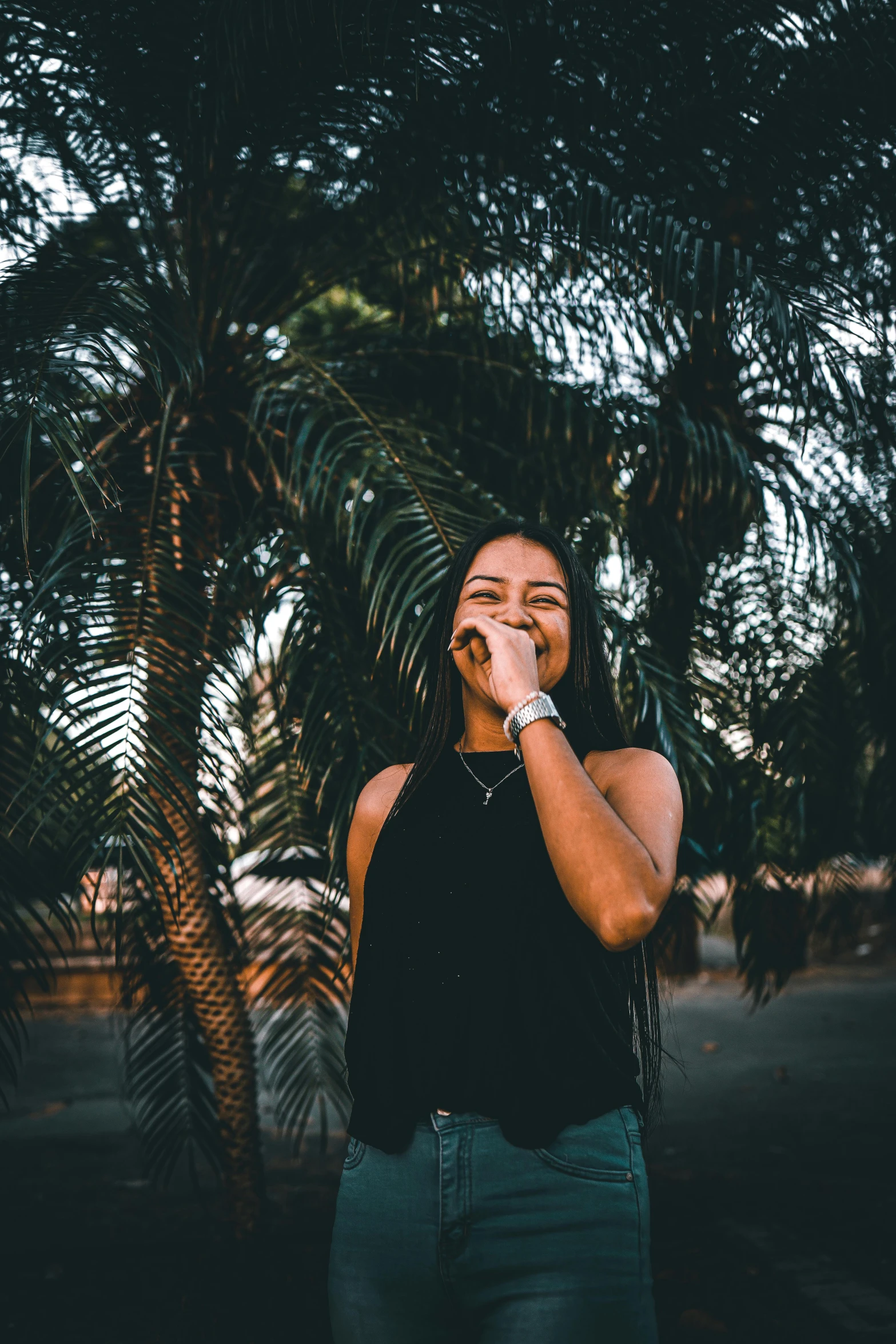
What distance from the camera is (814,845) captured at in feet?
12.4

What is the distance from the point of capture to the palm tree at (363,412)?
2650 millimetres

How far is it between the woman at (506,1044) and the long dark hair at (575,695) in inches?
1.8

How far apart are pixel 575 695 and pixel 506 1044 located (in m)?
0.55

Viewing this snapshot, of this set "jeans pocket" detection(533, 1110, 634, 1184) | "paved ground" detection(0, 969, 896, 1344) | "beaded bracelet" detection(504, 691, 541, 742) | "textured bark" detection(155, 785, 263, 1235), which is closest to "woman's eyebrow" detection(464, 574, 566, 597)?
"beaded bracelet" detection(504, 691, 541, 742)

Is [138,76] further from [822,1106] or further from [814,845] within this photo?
[822,1106]

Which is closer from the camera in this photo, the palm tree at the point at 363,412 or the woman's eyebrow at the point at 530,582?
the woman's eyebrow at the point at 530,582

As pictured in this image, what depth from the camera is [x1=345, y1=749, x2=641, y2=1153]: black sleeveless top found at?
1.25m

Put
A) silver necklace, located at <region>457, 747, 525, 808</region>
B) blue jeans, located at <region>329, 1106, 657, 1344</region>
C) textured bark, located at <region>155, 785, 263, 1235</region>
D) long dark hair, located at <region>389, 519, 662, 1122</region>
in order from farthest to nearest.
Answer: textured bark, located at <region>155, 785, 263, 1235</region>
long dark hair, located at <region>389, 519, 662, 1122</region>
silver necklace, located at <region>457, 747, 525, 808</region>
blue jeans, located at <region>329, 1106, 657, 1344</region>

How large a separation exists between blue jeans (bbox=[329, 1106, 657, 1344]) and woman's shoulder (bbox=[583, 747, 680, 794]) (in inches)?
17.5

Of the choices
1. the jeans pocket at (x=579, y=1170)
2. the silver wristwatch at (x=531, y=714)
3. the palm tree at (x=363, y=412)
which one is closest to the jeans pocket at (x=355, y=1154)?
the jeans pocket at (x=579, y=1170)

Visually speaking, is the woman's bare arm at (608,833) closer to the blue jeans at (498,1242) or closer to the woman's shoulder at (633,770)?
the woman's shoulder at (633,770)

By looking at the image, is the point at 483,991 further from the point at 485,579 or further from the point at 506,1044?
the point at 485,579

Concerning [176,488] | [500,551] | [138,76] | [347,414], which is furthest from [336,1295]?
[138,76]

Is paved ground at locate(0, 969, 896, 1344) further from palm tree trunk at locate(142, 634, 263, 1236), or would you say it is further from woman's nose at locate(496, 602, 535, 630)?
woman's nose at locate(496, 602, 535, 630)
